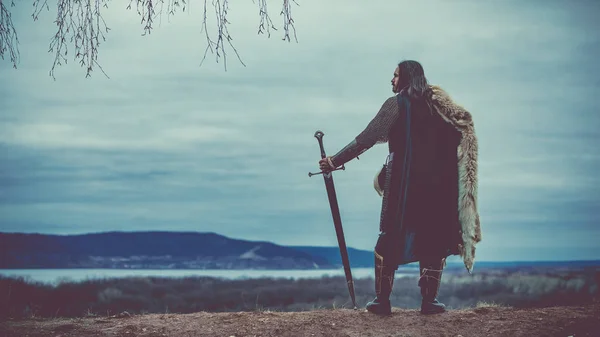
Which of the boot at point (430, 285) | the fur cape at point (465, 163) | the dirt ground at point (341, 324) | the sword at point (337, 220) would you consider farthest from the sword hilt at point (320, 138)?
the dirt ground at point (341, 324)

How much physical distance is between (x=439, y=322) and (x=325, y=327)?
114cm

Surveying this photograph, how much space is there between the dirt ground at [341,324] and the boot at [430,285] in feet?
0.31

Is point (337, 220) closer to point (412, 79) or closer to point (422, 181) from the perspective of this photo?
point (422, 181)

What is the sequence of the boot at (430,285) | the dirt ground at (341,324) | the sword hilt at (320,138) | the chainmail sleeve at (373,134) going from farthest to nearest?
the sword hilt at (320,138)
the boot at (430,285)
the chainmail sleeve at (373,134)
the dirt ground at (341,324)

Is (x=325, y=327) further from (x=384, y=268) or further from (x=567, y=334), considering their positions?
(x=567, y=334)

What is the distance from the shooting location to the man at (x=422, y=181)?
7.23 m

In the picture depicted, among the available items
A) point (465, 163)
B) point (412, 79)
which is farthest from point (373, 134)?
point (465, 163)

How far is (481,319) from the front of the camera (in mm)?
7414

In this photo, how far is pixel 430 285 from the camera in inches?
290

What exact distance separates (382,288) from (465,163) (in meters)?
1.52

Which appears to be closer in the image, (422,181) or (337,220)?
(422,181)

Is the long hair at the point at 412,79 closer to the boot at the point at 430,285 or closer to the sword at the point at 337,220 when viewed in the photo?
the sword at the point at 337,220

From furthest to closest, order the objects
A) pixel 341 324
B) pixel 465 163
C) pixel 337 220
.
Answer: pixel 337 220
pixel 465 163
pixel 341 324

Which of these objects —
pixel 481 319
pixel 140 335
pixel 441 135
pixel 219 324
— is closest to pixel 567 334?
pixel 481 319
